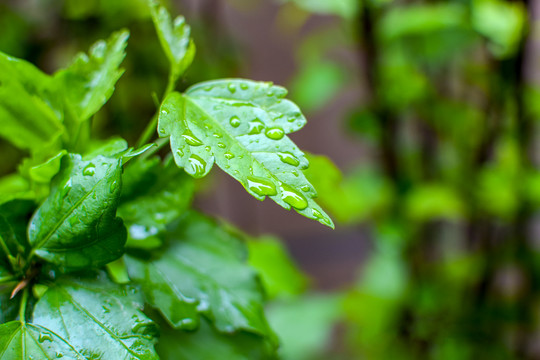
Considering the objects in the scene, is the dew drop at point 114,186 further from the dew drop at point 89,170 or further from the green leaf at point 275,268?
the green leaf at point 275,268

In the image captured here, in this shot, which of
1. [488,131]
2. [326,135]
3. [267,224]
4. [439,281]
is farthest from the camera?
[267,224]

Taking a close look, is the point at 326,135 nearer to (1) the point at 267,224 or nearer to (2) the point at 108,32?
(1) the point at 267,224

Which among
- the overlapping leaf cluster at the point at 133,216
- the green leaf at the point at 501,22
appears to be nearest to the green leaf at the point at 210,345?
the overlapping leaf cluster at the point at 133,216

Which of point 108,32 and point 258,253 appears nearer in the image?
point 258,253

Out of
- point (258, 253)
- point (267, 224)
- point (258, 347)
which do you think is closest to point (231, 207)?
point (267, 224)

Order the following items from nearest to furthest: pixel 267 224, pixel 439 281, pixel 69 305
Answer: pixel 69 305
pixel 439 281
pixel 267 224

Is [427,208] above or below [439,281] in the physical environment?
above

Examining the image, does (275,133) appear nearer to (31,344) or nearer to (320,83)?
(31,344)

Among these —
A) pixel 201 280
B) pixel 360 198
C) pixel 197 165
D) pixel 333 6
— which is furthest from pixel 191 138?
pixel 360 198
